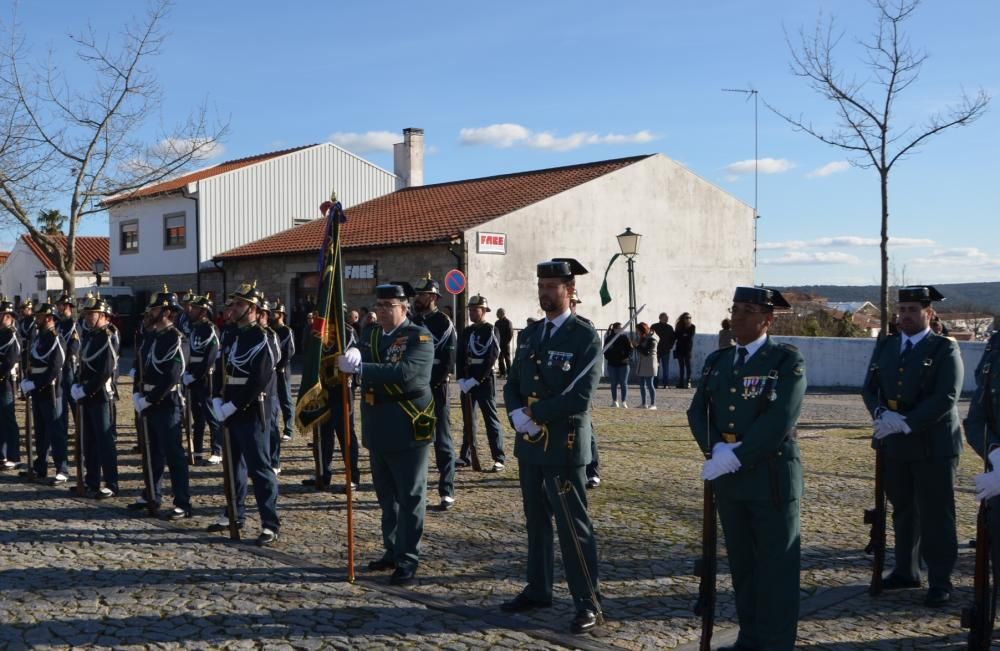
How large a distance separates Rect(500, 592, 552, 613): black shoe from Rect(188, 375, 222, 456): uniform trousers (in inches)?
244

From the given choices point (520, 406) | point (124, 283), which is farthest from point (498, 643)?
point (124, 283)

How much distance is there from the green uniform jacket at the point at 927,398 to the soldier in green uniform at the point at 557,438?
2.08 meters

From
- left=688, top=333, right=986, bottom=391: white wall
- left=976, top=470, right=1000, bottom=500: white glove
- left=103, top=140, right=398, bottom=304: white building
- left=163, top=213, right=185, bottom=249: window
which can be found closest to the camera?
left=976, top=470, right=1000, bottom=500: white glove

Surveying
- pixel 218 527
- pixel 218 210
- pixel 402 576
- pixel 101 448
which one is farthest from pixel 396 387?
pixel 218 210

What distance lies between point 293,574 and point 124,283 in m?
35.3

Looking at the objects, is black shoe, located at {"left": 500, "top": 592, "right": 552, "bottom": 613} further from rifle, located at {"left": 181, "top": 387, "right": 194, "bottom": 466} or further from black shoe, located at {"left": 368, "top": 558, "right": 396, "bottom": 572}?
rifle, located at {"left": 181, "top": 387, "right": 194, "bottom": 466}

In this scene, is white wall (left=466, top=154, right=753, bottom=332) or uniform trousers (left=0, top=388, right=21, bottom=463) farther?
white wall (left=466, top=154, right=753, bottom=332)

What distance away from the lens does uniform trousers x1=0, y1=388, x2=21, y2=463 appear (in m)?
10.9

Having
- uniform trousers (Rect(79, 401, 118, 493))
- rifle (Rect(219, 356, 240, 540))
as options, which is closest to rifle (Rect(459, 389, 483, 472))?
rifle (Rect(219, 356, 240, 540))

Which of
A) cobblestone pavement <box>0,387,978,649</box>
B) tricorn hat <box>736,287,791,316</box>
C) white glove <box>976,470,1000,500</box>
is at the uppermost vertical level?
tricorn hat <box>736,287,791,316</box>

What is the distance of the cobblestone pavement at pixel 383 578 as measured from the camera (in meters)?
5.29

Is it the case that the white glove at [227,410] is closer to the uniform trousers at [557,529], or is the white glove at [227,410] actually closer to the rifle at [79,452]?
the rifle at [79,452]

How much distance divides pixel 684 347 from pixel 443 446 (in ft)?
47.3

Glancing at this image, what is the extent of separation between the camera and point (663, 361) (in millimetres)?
23312
